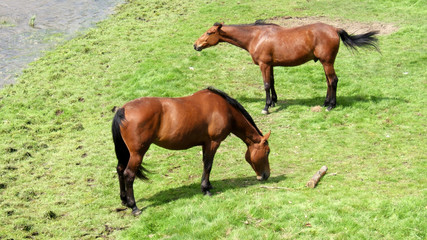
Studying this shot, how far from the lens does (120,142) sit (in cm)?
735

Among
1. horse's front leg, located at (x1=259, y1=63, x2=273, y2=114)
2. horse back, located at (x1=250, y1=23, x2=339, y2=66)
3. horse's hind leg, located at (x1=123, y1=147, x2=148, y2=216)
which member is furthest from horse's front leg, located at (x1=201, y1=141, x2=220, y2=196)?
horse back, located at (x1=250, y1=23, x2=339, y2=66)

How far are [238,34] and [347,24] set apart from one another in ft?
26.3

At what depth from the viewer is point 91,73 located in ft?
52.5

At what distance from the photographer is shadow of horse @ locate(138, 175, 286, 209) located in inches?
320

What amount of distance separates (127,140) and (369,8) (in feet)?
56.3

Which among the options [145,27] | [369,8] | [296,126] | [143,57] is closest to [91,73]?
[143,57]

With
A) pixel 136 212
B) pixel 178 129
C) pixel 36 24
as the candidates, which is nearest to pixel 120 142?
pixel 178 129

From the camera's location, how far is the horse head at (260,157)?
8.16 meters

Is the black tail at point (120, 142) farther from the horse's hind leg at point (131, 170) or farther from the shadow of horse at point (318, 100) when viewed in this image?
the shadow of horse at point (318, 100)

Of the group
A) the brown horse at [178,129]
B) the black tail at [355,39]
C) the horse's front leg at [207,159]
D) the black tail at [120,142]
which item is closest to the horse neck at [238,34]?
the black tail at [355,39]

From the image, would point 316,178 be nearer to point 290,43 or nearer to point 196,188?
point 196,188

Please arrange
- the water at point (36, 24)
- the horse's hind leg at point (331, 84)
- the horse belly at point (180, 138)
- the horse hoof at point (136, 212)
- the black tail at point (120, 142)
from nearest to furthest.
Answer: the black tail at point (120, 142) → the horse belly at point (180, 138) → the horse hoof at point (136, 212) → the horse's hind leg at point (331, 84) → the water at point (36, 24)

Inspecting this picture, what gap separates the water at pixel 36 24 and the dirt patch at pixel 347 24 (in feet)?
30.3

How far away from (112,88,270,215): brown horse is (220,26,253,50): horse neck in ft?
16.4
